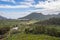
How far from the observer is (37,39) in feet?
402

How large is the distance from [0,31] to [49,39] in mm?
97453

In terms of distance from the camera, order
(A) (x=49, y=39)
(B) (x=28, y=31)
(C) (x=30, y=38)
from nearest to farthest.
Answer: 1. (A) (x=49, y=39)
2. (C) (x=30, y=38)
3. (B) (x=28, y=31)

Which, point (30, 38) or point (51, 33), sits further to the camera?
point (51, 33)

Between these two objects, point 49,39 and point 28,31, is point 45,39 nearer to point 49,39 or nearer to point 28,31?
point 49,39

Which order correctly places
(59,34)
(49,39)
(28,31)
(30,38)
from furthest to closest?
(28,31) < (59,34) < (30,38) < (49,39)

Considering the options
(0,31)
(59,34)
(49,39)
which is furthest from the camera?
(0,31)

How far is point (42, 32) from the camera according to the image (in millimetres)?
148375

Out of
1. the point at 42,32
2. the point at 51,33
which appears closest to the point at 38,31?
the point at 42,32

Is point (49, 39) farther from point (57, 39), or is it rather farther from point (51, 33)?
point (51, 33)

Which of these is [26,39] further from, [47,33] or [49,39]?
[47,33]

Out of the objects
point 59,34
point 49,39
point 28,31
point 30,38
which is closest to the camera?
point 49,39

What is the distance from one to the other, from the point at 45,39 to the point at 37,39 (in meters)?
6.56

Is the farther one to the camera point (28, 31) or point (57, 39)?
point (28, 31)

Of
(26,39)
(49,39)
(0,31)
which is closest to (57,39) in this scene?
(49,39)
